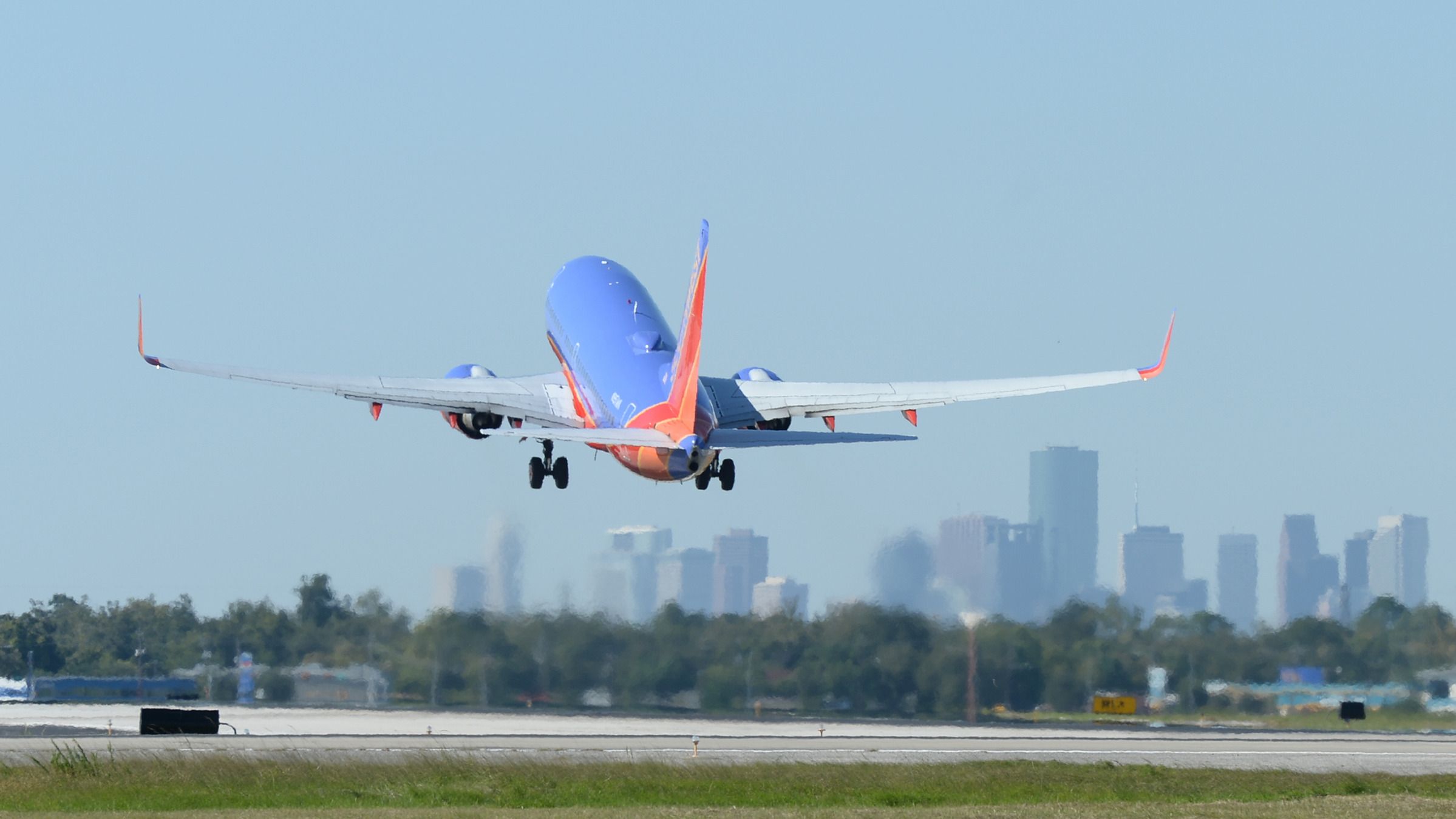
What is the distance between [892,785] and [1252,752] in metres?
16.4

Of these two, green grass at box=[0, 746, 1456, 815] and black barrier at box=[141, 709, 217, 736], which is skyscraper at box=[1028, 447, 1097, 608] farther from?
black barrier at box=[141, 709, 217, 736]

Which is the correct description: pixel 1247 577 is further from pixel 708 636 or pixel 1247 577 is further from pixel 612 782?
pixel 612 782

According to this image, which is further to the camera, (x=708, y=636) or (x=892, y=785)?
(x=708, y=636)

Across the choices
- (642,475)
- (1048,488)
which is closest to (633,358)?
(642,475)

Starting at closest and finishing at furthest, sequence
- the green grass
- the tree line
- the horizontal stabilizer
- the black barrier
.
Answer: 1. the green grass
2. the horizontal stabilizer
3. the black barrier
4. the tree line

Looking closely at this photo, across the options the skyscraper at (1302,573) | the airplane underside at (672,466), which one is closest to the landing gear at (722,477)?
the airplane underside at (672,466)

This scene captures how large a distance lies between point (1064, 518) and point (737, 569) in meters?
14.0

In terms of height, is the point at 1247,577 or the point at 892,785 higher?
the point at 1247,577

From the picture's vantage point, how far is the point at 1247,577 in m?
82.8

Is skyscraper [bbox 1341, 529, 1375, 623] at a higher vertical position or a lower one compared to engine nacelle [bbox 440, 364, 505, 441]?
lower

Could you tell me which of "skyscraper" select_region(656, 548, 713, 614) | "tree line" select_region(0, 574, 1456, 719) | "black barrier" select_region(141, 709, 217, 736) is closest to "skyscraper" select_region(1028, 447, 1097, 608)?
"tree line" select_region(0, 574, 1456, 719)

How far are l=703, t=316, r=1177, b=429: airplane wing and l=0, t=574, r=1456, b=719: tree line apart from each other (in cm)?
692

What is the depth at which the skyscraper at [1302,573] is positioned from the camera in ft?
265

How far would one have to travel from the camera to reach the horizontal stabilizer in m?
60.8
